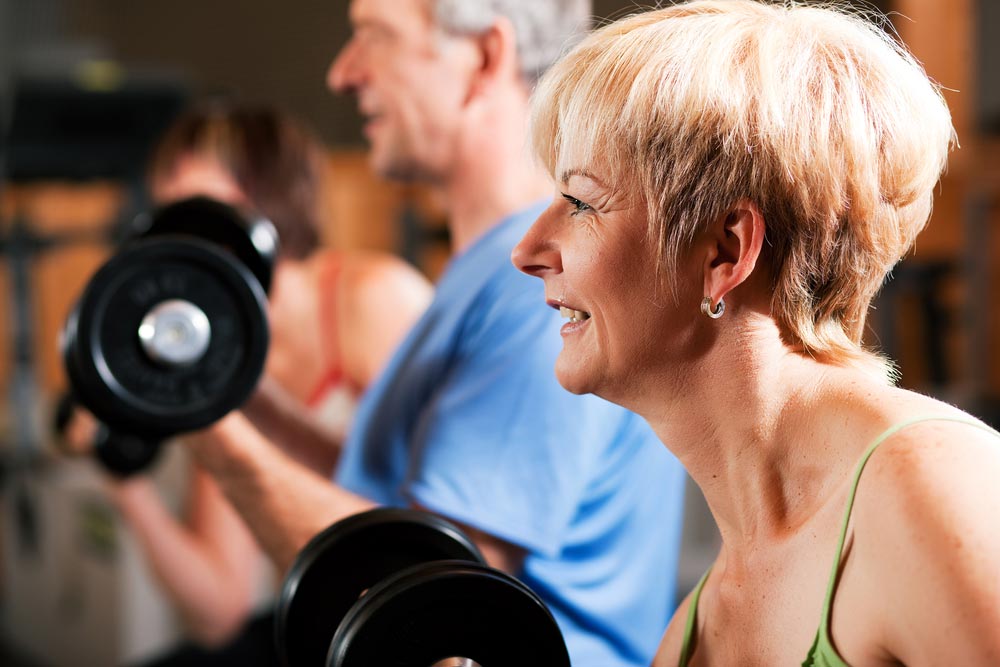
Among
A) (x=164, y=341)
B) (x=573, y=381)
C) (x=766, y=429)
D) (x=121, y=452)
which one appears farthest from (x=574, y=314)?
(x=121, y=452)

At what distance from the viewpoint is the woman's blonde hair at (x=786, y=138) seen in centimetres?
62

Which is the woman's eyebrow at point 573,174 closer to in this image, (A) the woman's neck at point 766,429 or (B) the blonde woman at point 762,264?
(B) the blonde woman at point 762,264

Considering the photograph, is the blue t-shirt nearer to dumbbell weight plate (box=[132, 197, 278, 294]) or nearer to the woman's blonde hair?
dumbbell weight plate (box=[132, 197, 278, 294])

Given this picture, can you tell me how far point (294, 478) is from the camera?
1041mm

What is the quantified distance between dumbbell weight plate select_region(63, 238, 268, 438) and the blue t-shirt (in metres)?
0.20

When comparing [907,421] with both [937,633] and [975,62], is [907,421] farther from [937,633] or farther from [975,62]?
[975,62]

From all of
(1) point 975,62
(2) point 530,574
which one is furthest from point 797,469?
(1) point 975,62

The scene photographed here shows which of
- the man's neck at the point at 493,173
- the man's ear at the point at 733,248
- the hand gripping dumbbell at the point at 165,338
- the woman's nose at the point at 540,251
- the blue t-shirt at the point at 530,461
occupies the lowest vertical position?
the blue t-shirt at the point at 530,461

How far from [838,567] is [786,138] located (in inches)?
9.8

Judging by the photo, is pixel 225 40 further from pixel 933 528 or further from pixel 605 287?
pixel 933 528

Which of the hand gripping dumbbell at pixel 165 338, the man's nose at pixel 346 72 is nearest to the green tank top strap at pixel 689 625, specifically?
the hand gripping dumbbell at pixel 165 338

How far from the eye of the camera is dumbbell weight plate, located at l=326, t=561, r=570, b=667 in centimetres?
66

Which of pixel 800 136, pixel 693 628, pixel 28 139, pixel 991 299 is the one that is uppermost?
pixel 800 136

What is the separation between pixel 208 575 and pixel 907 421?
1586 millimetres
